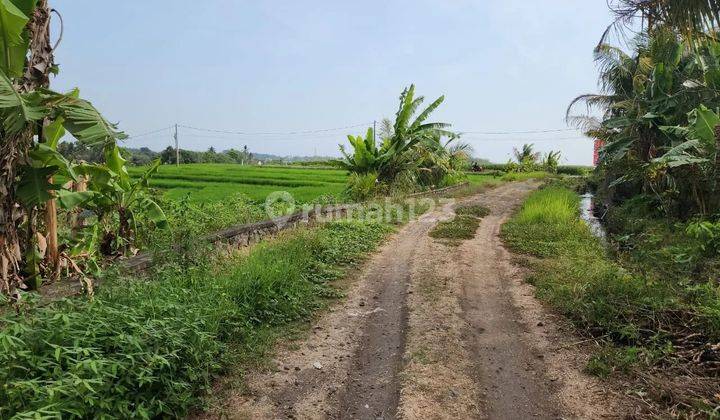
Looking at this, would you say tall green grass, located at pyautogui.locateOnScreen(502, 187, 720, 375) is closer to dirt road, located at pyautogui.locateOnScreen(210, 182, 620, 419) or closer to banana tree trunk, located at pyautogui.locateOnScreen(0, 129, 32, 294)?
dirt road, located at pyautogui.locateOnScreen(210, 182, 620, 419)

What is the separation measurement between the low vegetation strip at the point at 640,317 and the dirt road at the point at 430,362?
0.26 m

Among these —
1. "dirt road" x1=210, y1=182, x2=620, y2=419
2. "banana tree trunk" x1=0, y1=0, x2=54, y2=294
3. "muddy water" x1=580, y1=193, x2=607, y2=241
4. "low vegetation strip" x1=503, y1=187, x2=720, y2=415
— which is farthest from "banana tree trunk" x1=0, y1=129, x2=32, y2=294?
"muddy water" x1=580, y1=193, x2=607, y2=241

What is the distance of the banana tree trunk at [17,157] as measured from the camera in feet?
12.7

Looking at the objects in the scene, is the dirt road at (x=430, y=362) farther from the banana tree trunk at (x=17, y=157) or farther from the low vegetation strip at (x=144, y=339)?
the banana tree trunk at (x=17, y=157)

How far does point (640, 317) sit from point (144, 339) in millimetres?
4043

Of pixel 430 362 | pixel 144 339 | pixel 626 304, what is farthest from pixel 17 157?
pixel 626 304

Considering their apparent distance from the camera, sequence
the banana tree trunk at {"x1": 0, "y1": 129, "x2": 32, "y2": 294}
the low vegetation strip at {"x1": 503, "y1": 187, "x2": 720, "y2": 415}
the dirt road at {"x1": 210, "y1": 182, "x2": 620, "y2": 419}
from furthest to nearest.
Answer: the banana tree trunk at {"x1": 0, "y1": 129, "x2": 32, "y2": 294} < the low vegetation strip at {"x1": 503, "y1": 187, "x2": 720, "y2": 415} < the dirt road at {"x1": 210, "y1": 182, "x2": 620, "y2": 419}

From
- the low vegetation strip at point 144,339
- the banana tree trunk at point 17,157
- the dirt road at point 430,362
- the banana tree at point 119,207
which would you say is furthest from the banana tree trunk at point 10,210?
the dirt road at point 430,362

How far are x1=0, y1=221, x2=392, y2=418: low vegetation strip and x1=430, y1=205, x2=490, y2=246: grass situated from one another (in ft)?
14.5

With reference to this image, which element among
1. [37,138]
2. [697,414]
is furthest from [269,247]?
[697,414]

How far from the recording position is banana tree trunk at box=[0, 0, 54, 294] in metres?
3.88

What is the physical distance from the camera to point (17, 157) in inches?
157

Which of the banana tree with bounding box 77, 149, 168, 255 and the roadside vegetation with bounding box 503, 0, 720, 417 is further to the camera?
the banana tree with bounding box 77, 149, 168, 255

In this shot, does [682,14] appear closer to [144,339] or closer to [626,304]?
[626,304]
